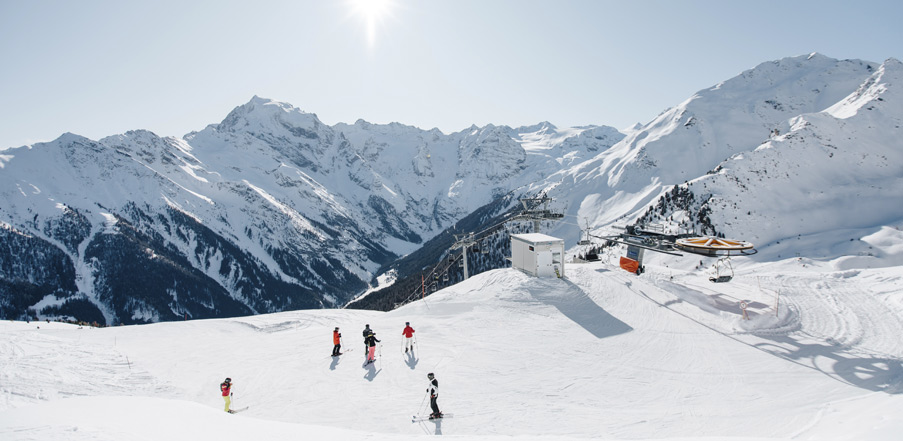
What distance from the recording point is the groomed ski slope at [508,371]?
1316cm

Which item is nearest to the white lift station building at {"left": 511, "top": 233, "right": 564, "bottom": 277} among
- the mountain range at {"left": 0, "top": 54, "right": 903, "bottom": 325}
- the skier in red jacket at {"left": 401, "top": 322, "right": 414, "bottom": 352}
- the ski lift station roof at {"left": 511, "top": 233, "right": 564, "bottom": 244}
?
the ski lift station roof at {"left": 511, "top": 233, "right": 564, "bottom": 244}

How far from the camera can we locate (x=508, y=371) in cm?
1886

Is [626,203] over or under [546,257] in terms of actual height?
over

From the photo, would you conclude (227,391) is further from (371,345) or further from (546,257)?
(546,257)

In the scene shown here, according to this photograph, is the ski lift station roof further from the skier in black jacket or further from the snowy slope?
the snowy slope

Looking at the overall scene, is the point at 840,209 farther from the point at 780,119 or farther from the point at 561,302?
the point at 780,119

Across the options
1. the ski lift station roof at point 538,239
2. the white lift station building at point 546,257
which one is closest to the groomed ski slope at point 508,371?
the white lift station building at point 546,257

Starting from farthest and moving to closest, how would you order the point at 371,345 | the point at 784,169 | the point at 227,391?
the point at 784,169 → the point at 371,345 → the point at 227,391

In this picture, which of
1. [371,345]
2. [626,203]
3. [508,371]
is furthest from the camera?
[626,203]

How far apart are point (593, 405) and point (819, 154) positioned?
105184 millimetres

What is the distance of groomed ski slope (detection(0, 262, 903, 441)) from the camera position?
13164mm

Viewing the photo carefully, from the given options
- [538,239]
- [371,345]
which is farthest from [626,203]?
[371,345]

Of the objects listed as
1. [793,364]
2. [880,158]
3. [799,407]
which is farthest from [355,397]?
[880,158]

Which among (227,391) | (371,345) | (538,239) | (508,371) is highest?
(538,239)
